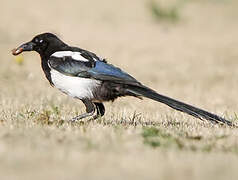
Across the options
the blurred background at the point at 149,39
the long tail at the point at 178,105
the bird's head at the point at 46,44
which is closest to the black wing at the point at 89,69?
the long tail at the point at 178,105

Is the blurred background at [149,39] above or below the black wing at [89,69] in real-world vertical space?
above

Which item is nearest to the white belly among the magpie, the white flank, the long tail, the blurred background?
the magpie

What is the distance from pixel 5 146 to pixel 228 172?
177 centimetres

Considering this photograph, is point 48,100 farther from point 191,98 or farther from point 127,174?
point 127,174

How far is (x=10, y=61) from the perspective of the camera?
16578 millimetres

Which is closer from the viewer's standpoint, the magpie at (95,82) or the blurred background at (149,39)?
the magpie at (95,82)

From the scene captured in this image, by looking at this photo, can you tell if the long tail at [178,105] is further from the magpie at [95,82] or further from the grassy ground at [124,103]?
the grassy ground at [124,103]

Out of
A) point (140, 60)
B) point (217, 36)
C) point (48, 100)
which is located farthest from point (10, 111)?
point (217, 36)

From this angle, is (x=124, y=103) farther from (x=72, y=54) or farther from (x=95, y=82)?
(x=95, y=82)

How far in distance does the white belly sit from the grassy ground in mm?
336

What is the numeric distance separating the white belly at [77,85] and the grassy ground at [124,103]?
1.10 ft

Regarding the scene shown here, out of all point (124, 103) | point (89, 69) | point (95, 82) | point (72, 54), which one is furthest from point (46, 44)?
point (124, 103)

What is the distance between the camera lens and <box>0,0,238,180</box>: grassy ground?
4.19 m

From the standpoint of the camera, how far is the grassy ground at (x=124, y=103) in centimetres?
419
